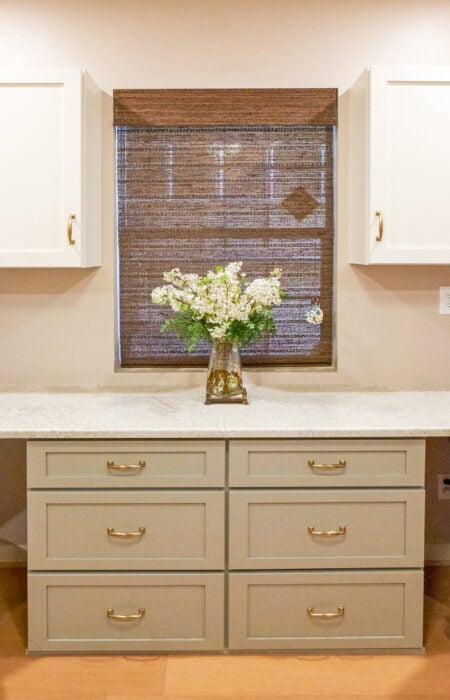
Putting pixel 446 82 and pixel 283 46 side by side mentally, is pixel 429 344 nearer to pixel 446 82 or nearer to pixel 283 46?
pixel 446 82

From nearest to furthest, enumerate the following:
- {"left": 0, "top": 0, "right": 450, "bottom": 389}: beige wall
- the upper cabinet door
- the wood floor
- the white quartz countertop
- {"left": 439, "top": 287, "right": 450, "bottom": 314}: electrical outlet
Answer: the wood floor
the white quartz countertop
the upper cabinet door
{"left": 0, "top": 0, "right": 450, "bottom": 389}: beige wall
{"left": 439, "top": 287, "right": 450, "bottom": 314}: electrical outlet

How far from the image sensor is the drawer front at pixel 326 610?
9.02 feet

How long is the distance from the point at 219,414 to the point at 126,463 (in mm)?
381

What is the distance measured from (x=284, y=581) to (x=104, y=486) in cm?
66

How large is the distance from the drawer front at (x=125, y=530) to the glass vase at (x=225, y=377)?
472mm

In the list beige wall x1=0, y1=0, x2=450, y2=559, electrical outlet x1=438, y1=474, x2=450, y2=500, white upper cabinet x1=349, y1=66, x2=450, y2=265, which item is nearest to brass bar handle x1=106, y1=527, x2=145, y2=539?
beige wall x1=0, y1=0, x2=450, y2=559

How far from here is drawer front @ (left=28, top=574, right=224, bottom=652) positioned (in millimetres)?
2734

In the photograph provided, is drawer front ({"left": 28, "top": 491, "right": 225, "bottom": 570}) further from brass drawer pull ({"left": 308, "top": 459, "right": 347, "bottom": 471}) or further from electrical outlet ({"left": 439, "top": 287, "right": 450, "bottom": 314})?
electrical outlet ({"left": 439, "top": 287, "right": 450, "bottom": 314})

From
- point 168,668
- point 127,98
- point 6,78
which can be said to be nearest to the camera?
point 168,668

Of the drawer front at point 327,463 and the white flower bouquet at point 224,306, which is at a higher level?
the white flower bouquet at point 224,306

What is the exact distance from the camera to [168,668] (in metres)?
2.70

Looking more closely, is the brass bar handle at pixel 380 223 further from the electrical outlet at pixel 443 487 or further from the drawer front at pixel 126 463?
the electrical outlet at pixel 443 487

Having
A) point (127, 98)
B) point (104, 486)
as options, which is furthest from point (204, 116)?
point (104, 486)

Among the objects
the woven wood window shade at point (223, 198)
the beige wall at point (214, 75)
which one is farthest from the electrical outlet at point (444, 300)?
the woven wood window shade at point (223, 198)
